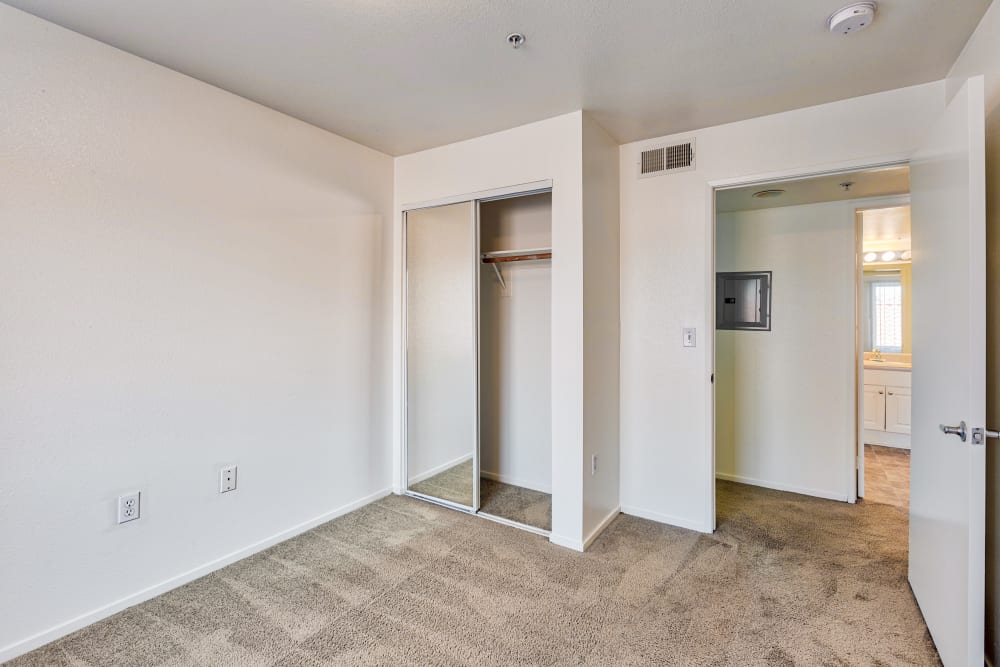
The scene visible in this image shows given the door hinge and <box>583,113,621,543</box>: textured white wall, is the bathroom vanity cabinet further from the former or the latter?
the door hinge

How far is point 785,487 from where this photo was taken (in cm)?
361

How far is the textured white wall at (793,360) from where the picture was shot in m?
3.44

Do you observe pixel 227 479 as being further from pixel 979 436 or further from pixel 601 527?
pixel 979 436

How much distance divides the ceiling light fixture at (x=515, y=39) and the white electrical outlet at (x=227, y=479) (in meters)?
2.44

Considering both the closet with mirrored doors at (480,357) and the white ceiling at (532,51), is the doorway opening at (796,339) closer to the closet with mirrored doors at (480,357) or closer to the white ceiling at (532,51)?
the white ceiling at (532,51)

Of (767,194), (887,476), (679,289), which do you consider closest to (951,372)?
(679,289)

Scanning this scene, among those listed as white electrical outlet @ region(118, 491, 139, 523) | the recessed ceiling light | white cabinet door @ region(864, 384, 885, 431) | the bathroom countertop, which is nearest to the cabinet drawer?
white cabinet door @ region(864, 384, 885, 431)

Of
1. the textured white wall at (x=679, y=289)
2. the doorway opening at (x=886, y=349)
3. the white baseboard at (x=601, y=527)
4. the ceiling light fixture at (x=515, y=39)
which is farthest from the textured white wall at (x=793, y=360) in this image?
the ceiling light fixture at (x=515, y=39)

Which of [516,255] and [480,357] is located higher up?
[516,255]

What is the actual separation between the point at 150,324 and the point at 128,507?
813mm

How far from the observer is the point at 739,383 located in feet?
12.6

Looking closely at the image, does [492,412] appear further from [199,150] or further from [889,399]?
[889,399]

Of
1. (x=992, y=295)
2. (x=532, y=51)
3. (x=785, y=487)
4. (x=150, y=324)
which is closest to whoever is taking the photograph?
(x=992, y=295)

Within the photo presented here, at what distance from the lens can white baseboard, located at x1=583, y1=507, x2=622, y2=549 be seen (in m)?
2.68
